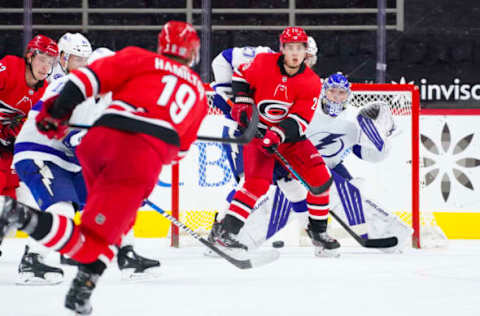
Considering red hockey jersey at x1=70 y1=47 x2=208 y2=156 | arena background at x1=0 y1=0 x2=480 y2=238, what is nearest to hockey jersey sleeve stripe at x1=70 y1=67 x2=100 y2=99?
red hockey jersey at x1=70 y1=47 x2=208 y2=156

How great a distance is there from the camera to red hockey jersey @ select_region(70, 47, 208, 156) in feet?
6.72

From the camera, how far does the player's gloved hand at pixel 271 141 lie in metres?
3.39

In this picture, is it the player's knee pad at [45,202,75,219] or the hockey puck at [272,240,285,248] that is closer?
the player's knee pad at [45,202,75,219]

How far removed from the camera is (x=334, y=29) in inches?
290

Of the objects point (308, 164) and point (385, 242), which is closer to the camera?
point (308, 164)

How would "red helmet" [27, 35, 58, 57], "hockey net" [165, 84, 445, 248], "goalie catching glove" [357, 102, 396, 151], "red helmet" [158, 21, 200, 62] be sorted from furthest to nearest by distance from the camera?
"hockey net" [165, 84, 445, 248]
"goalie catching glove" [357, 102, 396, 151]
"red helmet" [27, 35, 58, 57]
"red helmet" [158, 21, 200, 62]

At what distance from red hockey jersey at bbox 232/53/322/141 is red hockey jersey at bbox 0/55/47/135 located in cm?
92

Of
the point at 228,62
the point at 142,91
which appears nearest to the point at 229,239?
the point at 228,62

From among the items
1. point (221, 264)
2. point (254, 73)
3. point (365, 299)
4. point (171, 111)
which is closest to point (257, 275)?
point (221, 264)

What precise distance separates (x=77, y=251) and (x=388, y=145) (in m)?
2.44

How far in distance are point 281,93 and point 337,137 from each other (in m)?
0.71

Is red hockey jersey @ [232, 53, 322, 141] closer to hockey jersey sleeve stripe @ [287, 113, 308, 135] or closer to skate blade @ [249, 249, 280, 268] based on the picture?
hockey jersey sleeve stripe @ [287, 113, 308, 135]

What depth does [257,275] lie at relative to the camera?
3.12 metres

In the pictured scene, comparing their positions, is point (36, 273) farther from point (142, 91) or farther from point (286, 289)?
point (142, 91)
